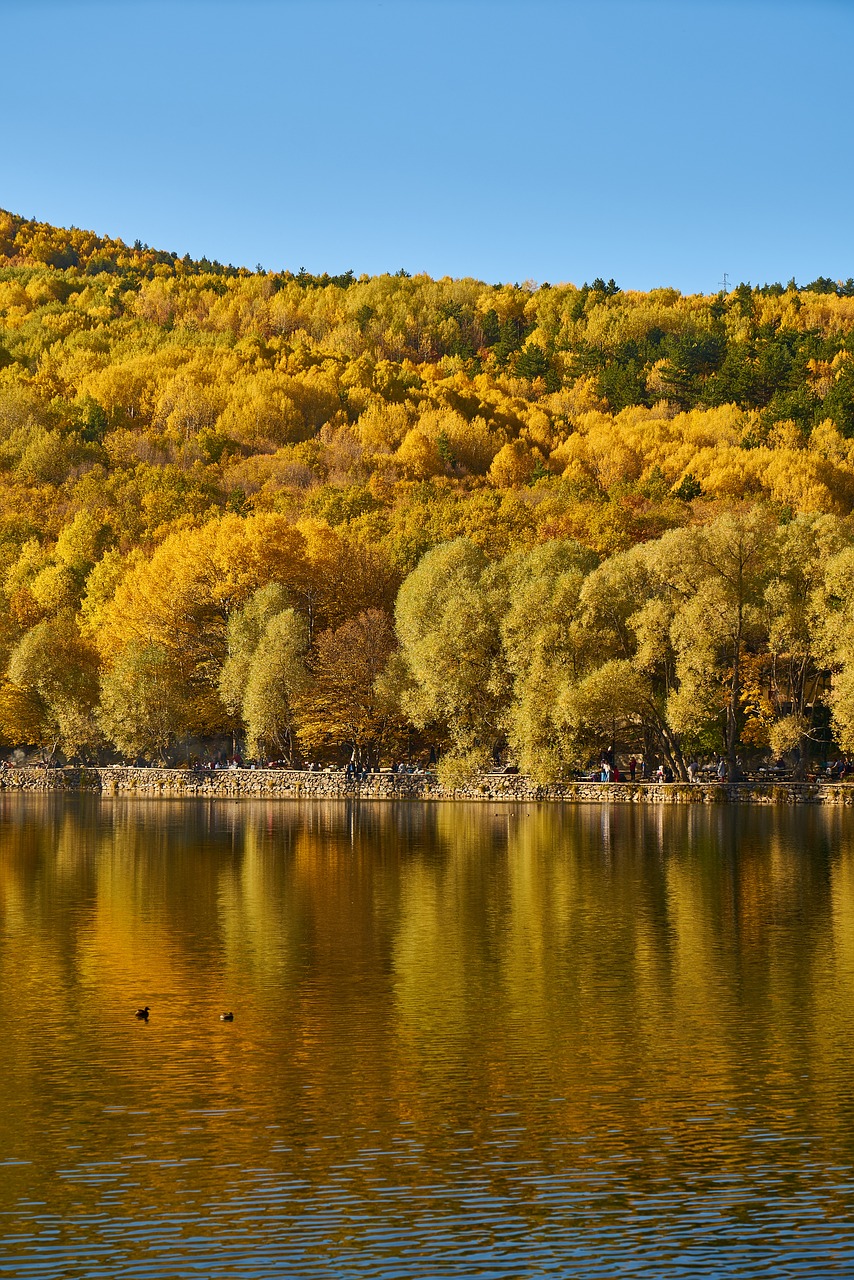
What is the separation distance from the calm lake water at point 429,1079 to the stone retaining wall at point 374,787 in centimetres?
3028

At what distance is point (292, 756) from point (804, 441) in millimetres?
69797

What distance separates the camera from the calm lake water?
1309 centimetres

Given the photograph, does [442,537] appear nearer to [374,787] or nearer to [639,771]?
[374,787]

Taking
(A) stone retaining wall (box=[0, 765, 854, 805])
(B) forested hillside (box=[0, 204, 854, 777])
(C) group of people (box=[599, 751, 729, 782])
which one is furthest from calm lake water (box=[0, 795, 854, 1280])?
(C) group of people (box=[599, 751, 729, 782])

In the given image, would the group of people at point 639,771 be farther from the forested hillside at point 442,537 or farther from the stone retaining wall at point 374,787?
the stone retaining wall at point 374,787

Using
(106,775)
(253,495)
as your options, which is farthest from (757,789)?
(253,495)

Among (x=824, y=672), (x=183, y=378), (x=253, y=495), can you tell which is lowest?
(x=824, y=672)

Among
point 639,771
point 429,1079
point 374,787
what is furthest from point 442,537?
point 429,1079

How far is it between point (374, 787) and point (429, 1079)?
192 feet

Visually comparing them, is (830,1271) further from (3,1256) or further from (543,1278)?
(3,1256)

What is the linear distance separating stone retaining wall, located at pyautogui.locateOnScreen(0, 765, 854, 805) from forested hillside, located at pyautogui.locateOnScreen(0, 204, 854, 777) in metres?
1.93

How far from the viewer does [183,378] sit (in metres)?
168

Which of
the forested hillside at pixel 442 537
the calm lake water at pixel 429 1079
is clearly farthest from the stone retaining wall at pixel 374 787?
the calm lake water at pixel 429 1079

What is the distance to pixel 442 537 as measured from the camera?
315ft
